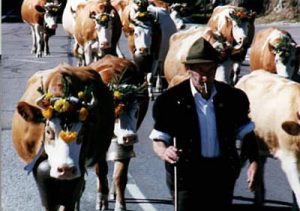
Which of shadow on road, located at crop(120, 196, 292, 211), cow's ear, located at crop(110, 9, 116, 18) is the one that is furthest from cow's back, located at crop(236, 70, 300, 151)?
cow's ear, located at crop(110, 9, 116, 18)

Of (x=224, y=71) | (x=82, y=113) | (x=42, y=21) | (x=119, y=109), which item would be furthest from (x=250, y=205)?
(x=42, y=21)

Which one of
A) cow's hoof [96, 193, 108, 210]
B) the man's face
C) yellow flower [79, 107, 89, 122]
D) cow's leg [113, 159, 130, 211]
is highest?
the man's face

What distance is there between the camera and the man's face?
7.49 metres

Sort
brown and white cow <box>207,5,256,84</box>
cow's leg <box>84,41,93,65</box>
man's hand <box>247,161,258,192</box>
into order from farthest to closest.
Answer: cow's leg <box>84,41,93,65</box> < brown and white cow <box>207,5,256,84</box> < man's hand <box>247,161,258,192</box>

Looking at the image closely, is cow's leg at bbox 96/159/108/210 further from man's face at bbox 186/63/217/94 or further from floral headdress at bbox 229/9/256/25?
floral headdress at bbox 229/9/256/25

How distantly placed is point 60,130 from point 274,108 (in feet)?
10.6

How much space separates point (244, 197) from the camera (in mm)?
11750

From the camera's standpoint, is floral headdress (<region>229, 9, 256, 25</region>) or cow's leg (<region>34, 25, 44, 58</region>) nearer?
floral headdress (<region>229, 9, 256, 25</region>)

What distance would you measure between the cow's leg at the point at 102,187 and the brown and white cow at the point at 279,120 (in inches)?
71.7

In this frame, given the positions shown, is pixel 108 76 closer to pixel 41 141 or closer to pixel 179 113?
pixel 41 141

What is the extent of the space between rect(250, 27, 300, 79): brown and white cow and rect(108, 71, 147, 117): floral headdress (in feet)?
22.0

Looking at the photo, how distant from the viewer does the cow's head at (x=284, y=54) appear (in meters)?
17.2

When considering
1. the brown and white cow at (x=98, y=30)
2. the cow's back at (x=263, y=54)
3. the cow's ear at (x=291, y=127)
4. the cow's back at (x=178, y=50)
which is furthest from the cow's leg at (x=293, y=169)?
the brown and white cow at (x=98, y=30)

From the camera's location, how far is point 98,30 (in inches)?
781
